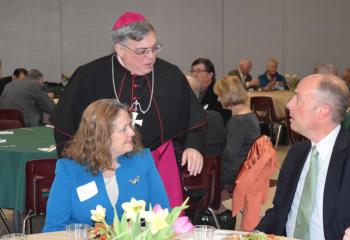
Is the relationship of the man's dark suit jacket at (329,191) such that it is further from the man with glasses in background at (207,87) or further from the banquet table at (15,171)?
the man with glasses in background at (207,87)

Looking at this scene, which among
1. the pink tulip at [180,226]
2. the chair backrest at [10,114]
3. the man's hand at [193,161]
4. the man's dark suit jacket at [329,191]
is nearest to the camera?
the pink tulip at [180,226]

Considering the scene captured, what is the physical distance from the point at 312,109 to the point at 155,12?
39.6 feet

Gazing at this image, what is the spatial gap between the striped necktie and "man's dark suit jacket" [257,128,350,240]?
7 cm

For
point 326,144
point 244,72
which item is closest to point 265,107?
point 244,72

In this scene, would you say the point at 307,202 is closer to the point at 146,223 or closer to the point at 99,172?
the point at 99,172

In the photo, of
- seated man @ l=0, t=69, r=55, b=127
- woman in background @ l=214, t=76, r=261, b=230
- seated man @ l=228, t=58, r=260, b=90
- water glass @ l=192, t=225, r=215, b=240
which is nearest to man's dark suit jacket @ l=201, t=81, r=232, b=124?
woman in background @ l=214, t=76, r=261, b=230

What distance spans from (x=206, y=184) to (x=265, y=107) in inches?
246

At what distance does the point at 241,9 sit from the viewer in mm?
14609

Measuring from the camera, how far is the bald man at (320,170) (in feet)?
8.95

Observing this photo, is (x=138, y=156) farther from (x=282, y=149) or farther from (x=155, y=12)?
(x=155, y=12)

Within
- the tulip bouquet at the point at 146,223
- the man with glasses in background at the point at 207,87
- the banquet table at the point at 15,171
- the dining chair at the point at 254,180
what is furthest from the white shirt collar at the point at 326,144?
the man with glasses in background at the point at 207,87

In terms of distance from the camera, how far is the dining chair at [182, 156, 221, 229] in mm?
4371

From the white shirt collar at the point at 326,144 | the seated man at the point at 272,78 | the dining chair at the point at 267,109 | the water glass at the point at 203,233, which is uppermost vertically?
the white shirt collar at the point at 326,144

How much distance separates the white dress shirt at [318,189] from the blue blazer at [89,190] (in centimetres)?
57
